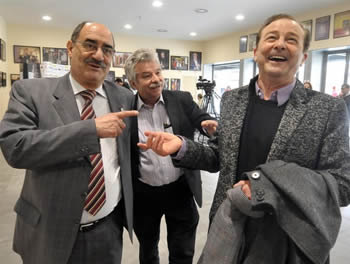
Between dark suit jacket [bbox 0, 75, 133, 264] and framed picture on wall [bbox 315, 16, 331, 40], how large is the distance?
276 inches

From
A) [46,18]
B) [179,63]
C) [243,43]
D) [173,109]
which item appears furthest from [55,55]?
[173,109]

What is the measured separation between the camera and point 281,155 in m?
0.95

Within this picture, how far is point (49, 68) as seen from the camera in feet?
9.16

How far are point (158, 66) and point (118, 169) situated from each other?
685 millimetres

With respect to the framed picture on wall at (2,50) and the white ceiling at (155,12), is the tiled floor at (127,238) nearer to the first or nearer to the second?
the white ceiling at (155,12)

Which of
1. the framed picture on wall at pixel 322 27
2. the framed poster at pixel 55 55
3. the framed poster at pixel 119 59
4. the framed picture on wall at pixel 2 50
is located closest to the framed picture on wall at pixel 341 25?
the framed picture on wall at pixel 322 27

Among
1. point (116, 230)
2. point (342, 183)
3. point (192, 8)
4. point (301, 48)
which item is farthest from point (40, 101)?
point (192, 8)

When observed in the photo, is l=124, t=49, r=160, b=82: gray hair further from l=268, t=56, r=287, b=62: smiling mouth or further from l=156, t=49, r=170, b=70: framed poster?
l=156, t=49, r=170, b=70: framed poster

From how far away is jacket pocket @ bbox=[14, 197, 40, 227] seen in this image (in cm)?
113

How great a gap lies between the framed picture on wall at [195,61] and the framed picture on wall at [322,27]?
506cm

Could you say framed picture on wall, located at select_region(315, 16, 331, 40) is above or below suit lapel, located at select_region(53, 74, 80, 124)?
above

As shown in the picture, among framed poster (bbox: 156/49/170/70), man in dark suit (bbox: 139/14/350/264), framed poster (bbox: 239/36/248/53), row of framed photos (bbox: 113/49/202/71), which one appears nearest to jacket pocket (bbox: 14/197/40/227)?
man in dark suit (bbox: 139/14/350/264)

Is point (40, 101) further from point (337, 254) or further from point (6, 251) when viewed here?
point (337, 254)

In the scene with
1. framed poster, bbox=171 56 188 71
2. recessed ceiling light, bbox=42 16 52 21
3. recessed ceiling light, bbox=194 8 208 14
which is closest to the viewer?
recessed ceiling light, bbox=194 8 208 14
